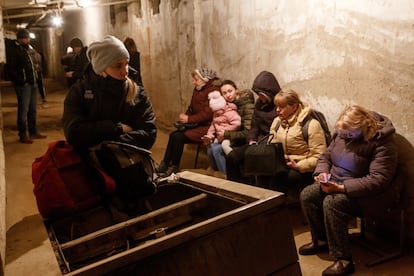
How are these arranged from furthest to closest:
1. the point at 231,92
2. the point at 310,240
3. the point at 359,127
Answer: the point at 231,92, the point at 310,240, the point at 359,127

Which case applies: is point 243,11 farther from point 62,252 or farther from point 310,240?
point 62,252

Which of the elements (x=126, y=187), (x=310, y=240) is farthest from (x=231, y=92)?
(x=126, y=187)

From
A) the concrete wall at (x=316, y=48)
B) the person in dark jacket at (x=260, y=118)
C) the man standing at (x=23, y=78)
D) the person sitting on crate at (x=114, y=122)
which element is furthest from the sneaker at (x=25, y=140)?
the person sitting on crate at (x=114, y=122)

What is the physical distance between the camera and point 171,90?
7.57m

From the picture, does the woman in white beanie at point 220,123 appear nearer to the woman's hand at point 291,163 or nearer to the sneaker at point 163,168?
the sneaker at point 163,168

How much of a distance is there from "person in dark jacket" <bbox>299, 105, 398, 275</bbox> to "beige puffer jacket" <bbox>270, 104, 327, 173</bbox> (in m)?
0.45

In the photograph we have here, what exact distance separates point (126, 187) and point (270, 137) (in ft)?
7.54

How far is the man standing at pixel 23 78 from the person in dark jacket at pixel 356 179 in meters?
5.48

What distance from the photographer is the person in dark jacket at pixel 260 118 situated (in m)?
4.58

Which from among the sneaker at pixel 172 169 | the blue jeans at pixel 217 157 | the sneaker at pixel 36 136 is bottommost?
the sneaker at pixel 172 169

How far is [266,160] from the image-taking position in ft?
13.5

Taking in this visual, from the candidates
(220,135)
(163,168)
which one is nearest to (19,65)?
(163,168)

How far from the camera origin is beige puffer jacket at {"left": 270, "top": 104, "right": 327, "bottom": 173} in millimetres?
4008

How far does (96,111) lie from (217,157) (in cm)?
254
